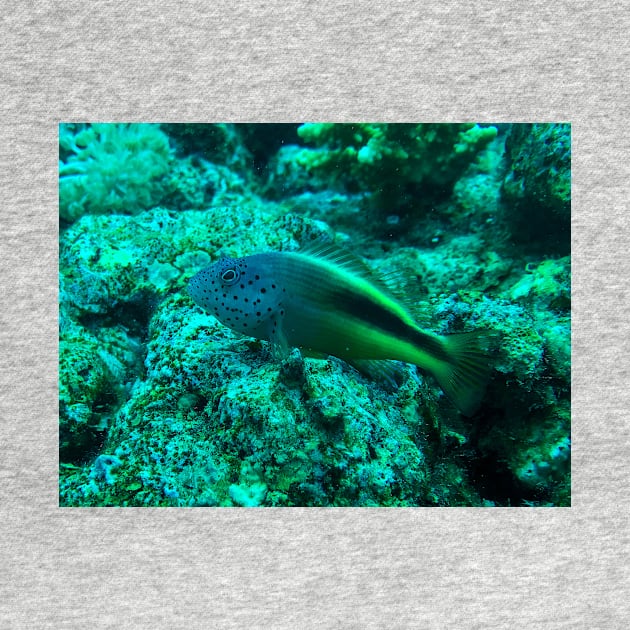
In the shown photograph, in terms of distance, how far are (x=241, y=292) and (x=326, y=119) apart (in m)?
0.78

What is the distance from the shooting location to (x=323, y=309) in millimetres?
1268

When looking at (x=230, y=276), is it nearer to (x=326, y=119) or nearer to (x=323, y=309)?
(x=323, y=309)

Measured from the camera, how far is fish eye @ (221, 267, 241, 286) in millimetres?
1231

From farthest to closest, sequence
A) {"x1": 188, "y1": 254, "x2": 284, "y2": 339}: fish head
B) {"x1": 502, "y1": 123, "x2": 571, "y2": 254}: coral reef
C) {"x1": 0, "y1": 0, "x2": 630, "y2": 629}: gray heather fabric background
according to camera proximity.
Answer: {"x1": 502, "y1": 123, "x2": 571, "y2": 254}: coral reef, {"x1": 0, "y1": 0, "x2": 630, "y2": 629}: gray heather fabric background, {"x1": 188, "y1": 254, "x2": 284, "y2": 339}: fish head

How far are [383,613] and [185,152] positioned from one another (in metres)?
2.03

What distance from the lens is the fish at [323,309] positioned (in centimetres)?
125

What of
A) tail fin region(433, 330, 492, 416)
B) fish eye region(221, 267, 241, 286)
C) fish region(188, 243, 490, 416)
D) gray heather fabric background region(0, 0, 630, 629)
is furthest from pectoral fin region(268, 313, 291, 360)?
gray heather fabric background region(0, 0, 630, 629)

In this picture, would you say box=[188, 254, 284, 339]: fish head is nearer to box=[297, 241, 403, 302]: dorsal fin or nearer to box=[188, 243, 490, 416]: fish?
box=[188, 243, 490, 416]: fish

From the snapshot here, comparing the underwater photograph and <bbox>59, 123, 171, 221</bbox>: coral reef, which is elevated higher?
<bbox>59, 123, 171, 221</bbox>: coral reef

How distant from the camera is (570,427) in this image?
153cm

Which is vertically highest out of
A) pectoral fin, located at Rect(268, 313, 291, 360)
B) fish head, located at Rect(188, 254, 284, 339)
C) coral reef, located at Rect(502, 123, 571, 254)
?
coral reef, located at Rect(502, 123, 571, 254)

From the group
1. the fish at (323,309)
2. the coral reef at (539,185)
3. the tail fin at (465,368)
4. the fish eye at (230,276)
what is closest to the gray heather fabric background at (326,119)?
the coral reef at (539,185)

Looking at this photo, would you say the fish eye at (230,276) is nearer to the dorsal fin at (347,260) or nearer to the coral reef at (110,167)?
the dorsal fin at (347,260)

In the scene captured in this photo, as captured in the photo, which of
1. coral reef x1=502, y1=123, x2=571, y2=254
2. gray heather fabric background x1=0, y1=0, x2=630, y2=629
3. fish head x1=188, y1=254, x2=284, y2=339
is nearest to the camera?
fish head x1=188, y1=254, x2=284, y2=339
